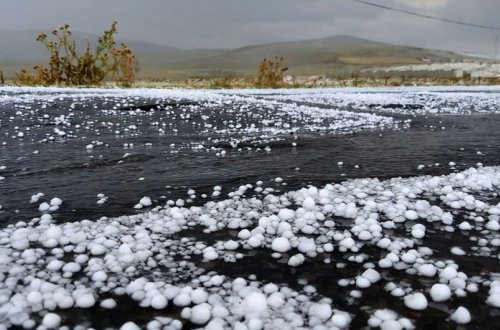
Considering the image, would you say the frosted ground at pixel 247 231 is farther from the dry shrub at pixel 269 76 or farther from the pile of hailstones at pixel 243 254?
the dry shrub at pixel 269 76

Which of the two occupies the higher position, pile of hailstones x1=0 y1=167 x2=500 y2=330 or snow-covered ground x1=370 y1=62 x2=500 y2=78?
snow-covered ground x1=370 y1=62 x2=500 y2=78

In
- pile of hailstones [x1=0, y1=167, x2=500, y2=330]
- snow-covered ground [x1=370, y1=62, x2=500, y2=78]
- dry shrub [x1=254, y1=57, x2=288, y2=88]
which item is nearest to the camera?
pile of hailstones [x1=0, y1=167, x2=500, y2=330]

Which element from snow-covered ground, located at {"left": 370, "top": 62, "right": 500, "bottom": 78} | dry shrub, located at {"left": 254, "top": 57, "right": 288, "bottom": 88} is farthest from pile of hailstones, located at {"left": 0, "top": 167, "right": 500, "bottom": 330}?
snow-covered ground, located at {"left": 370, "top": 62, "right": 500, "bottom": 78}

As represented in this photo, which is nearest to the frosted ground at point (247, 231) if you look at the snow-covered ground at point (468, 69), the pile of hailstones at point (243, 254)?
the pile of hailstones at point (243, 254)

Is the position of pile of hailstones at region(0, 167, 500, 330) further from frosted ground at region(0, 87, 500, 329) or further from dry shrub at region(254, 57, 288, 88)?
dry shrub at region(254, 57, 288, 88)

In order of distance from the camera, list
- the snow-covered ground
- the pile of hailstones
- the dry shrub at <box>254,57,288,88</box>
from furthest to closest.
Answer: the snow-covered ground → the dry shrub at <box>254,57,288,88</box> → the pile of hailstones

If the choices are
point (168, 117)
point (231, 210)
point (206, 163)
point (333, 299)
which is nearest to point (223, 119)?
point (168, 117)
